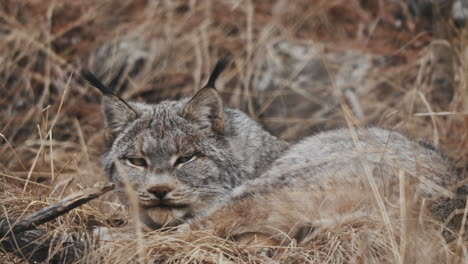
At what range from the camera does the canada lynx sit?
366cm

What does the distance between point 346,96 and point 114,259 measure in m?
4.53

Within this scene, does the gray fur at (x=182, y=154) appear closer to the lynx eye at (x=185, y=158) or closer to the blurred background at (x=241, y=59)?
the lynx eye at (x=185, y=158)

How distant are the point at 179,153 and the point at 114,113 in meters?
0.73

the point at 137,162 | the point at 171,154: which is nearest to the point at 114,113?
the point at 137,162

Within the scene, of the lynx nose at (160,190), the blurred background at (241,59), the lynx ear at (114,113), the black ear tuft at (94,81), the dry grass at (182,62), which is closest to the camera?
the lynx nose at (160,190)

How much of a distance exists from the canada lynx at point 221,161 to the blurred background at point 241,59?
194 cm

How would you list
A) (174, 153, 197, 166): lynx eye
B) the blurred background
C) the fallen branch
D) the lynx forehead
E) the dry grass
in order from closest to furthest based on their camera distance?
the fallen branch, the lynx forehead, (174, 153, 197, 166): lynx eye, the dry grass, the blurred background

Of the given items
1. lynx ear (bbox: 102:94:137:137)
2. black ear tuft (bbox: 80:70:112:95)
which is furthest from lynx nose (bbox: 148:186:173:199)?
black ear tuft (bbox: 80:70:112:95)

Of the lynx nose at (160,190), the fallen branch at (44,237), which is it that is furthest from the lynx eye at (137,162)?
the fallen branch at (44,237)

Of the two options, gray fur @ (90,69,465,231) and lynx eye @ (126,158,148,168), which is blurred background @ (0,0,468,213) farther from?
lynx eye @ (126,158,148,168)

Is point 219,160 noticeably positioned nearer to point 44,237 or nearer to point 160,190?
point 160,190

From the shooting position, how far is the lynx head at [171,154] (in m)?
4.03

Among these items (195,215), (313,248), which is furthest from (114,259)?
(313,248)

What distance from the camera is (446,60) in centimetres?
684
